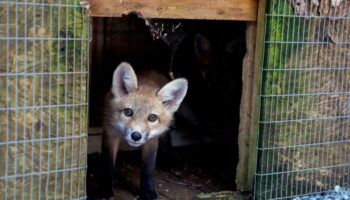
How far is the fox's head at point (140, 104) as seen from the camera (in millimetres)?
4016

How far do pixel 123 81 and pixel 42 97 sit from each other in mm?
1044

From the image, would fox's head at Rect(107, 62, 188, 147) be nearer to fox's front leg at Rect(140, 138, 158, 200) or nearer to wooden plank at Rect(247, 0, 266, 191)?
fox's front leg at Rect(140, 138, 158, 200)

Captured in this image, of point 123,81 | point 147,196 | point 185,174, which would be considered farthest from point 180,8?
point 185,174

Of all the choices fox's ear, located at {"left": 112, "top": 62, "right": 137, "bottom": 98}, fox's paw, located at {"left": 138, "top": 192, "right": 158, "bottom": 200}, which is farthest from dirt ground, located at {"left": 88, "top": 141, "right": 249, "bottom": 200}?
fox's ear, located at {"left": 112, "top": 62, "right": 137, "bottom": 98}

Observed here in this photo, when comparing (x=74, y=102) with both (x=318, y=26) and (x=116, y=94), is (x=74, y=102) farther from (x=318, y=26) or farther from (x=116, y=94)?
(x=318, y=26)

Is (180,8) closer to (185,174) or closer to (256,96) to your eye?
(256,96)

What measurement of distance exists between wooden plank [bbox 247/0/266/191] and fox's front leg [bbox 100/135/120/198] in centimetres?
107

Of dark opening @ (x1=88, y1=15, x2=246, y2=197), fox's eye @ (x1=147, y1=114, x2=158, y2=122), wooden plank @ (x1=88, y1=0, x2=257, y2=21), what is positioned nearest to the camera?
wooden plank @ (x1=88, y1=0, x2=257, y2=21)

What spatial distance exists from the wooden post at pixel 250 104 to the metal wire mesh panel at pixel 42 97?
138 centimetres

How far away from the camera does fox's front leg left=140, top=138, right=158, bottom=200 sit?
4.18 metres

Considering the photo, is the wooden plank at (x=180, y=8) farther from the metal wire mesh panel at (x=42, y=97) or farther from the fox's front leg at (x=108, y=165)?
the fox's front leg at (x=108, y=165)

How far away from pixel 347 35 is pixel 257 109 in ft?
3.24

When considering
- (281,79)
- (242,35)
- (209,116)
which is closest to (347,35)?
(281,79)

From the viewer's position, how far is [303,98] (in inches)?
163
